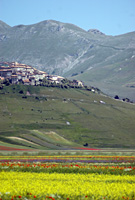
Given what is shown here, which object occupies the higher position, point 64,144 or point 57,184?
point 57,184

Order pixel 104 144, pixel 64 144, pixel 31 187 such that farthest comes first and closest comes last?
pixel 104 144 < pixel 64 144 < pixel 31 187

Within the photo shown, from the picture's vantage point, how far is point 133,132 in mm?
198000

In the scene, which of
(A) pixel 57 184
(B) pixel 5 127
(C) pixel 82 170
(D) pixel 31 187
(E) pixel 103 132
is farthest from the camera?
(E) pixel 103 132

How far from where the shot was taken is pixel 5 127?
178m

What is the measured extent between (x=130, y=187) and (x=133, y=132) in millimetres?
169418

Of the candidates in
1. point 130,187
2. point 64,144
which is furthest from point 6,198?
point 64,144

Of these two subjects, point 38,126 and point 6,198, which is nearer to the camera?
point 6,198

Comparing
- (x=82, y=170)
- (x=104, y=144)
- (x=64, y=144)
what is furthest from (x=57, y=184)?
(x=104, y=144)

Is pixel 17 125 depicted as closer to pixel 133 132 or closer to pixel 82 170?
pixel 133 132

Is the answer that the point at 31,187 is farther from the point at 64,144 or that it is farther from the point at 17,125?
the point at 17,125

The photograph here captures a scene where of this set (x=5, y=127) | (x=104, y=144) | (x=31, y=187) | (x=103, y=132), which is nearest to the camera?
(x=31, y=187)

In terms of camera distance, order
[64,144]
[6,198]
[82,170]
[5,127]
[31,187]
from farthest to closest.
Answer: [5,127]
[64,144]
[82,170]
[31,187]
[6,198]

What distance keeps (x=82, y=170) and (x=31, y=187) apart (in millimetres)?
15438

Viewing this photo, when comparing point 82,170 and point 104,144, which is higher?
point 82,170
